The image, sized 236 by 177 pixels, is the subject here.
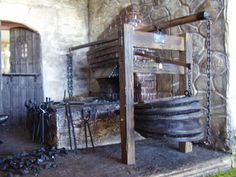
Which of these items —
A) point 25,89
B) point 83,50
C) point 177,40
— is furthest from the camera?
point 83,50

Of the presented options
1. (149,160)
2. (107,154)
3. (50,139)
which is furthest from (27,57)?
(149,160)

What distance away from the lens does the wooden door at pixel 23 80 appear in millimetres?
4090

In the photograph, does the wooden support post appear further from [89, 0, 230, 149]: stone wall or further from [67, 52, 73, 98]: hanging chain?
[67, 52, 73, 98]: hanging chain

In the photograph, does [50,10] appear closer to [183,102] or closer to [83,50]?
[83,50]

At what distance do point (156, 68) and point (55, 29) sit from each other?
2.43m

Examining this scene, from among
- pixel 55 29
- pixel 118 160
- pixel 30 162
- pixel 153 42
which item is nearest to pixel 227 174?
pixel 118 160

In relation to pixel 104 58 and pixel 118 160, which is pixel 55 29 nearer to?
pixel 104 58

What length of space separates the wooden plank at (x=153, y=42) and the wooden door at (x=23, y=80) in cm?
241

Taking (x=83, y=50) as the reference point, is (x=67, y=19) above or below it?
above

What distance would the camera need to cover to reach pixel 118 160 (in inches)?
90.8

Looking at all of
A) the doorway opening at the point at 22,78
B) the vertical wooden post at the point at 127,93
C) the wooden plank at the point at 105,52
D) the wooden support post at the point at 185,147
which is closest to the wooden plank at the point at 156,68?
the vertical wooden post at the point at 127,93

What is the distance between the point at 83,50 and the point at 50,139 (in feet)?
7.13

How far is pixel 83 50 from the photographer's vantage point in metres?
4.57

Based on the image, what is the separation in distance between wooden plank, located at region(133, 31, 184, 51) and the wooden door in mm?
2411
